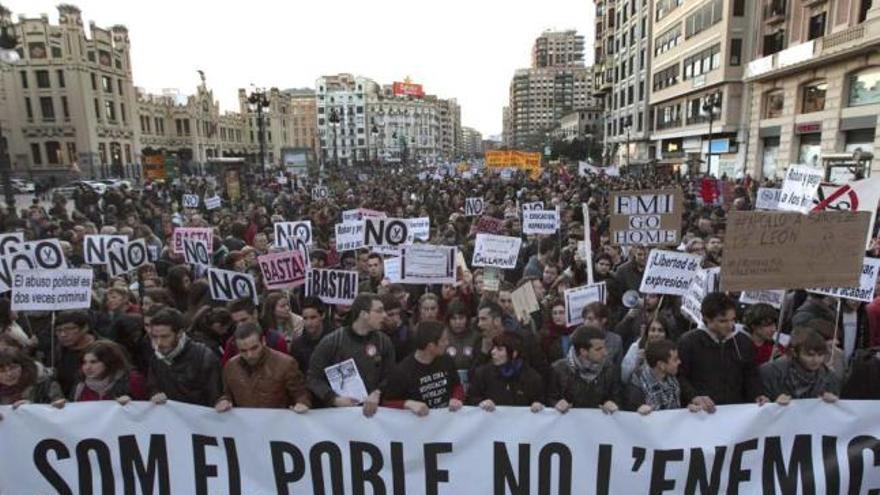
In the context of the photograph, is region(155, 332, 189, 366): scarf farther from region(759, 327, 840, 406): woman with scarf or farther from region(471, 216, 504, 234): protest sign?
region(471, 216, 504, 234): protest sign

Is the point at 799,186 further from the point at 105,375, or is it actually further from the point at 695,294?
the point at 105,375

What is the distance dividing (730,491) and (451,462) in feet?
6.06

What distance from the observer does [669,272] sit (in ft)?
18.1

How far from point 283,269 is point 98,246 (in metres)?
3.00

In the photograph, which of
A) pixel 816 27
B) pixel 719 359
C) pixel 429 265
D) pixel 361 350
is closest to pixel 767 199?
pixel 429 265

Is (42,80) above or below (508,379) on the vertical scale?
above

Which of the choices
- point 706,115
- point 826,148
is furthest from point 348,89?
point 826,148

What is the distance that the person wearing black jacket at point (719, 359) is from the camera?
14.2ft

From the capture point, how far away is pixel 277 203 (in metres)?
19.1

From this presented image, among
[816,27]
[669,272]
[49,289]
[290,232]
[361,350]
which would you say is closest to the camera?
[361,350]

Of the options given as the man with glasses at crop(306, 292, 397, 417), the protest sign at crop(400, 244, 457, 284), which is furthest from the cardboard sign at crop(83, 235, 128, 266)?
the man with glasses at crop(306, 292, 397, 417)

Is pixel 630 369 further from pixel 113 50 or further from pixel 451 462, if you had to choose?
pixel 113 50

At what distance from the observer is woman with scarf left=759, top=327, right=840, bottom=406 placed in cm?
400

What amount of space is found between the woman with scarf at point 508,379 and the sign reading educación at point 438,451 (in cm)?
32
